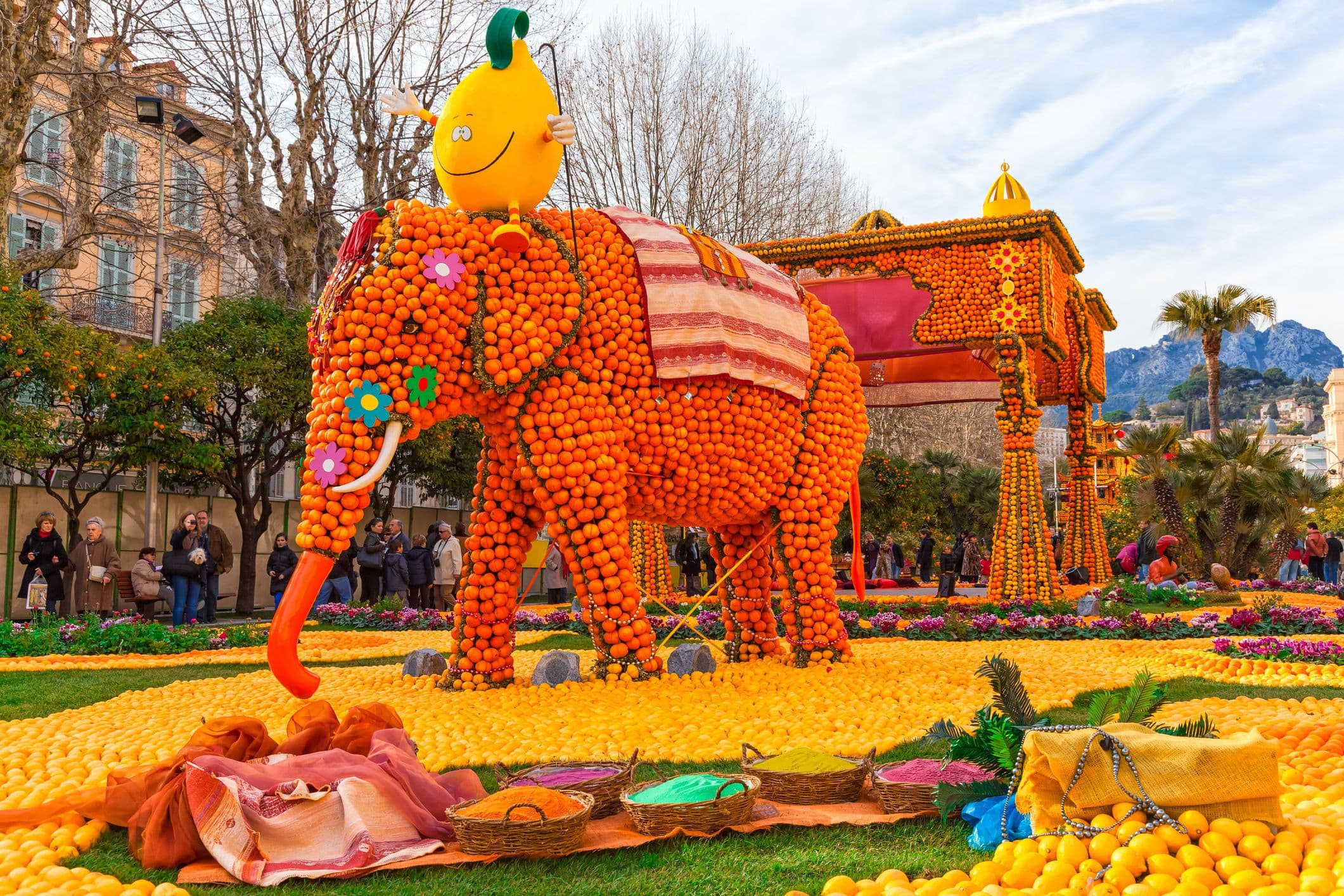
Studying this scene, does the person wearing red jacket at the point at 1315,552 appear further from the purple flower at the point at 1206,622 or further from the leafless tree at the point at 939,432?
the leafless tree at the point at 939,432

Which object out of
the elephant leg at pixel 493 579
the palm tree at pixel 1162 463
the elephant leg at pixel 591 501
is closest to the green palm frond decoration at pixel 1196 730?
the elephant leg at pixel 591 501

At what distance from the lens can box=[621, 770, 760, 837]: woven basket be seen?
3.57 metres

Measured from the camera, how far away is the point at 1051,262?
1399 centimetres

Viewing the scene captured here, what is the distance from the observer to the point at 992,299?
1391 centimetres

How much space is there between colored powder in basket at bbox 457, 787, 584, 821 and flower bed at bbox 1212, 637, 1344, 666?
636 centimetres

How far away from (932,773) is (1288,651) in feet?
18.2

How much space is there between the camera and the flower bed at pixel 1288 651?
7918 millimetres

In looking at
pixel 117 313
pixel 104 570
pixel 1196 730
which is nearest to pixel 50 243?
pixel 117 313

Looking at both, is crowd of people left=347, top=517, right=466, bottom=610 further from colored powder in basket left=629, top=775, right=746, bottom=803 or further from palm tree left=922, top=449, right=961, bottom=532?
palm tree left=922, top=449, right=961, bottom=532

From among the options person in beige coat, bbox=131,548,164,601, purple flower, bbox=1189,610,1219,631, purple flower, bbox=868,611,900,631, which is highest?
person in beige coat, bbox=131,548,164,601

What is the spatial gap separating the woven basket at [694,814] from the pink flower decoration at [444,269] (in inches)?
143

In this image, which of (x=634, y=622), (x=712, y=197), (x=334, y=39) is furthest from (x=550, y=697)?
(x=712, y=197)

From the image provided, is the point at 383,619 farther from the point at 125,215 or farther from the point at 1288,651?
the point at 125,215

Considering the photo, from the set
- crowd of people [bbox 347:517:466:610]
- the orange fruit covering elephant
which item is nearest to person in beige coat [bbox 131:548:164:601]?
crowd of people [bbox 347:517:466:610]
